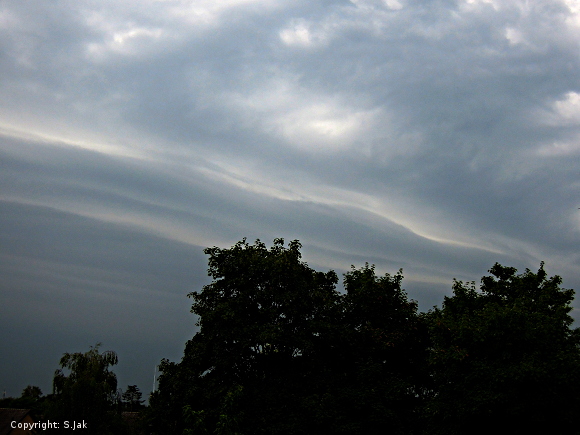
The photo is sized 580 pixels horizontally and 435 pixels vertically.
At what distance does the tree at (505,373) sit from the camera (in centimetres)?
1795

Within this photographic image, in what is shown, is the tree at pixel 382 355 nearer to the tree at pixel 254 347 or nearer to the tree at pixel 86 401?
the tree at pixel 254 347

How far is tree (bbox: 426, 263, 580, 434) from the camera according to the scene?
18.0 metres

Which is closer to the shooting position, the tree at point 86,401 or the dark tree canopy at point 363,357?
the dark tree canopy at point 363,357

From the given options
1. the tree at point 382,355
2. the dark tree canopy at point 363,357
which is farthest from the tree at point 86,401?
the tree at point 382,355

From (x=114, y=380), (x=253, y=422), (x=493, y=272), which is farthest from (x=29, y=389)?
(x=493, y=272)

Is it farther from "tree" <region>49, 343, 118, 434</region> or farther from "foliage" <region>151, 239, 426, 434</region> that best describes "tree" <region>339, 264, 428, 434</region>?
"tree" <region>49, 343, 118, 434</region>

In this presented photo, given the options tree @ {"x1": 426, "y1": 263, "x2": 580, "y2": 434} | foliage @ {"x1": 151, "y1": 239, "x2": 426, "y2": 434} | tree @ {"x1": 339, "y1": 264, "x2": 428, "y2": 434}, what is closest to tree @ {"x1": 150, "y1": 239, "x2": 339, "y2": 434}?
foliage @ {"x1": 151, "y1": 239, "x2": 426, "y2": 434}

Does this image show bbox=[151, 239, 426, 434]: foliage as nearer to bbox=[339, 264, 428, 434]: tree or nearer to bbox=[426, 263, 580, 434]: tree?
bbox=[339, 264, 428, 434]: tree

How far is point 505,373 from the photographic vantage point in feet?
59.7

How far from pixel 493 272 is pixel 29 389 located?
71.2m

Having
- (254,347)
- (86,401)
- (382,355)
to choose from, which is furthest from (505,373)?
(86,401)

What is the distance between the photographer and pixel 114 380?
25.4 metres

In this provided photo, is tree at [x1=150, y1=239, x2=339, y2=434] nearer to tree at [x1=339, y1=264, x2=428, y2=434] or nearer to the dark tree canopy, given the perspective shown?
the dark tree canopy

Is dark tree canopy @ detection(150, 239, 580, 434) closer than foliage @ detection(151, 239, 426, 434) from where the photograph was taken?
Yes
